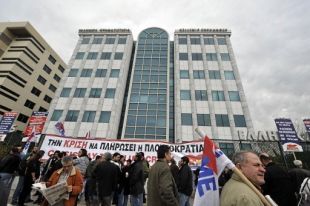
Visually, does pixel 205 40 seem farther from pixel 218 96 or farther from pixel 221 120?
pixel 221 120

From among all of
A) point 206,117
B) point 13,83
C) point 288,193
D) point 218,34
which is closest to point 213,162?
point 288,193

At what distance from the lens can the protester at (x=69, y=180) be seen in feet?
11.7

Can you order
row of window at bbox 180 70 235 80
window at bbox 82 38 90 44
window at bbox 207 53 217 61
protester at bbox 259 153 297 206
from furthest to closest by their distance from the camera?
window at bbox 82 38 90 44 < window at bbox 207 53 217 61 < row of window at bbox 180 70 235 80 < protester at bbox 259 153 297 206

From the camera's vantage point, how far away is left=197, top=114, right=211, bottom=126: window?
27411mm

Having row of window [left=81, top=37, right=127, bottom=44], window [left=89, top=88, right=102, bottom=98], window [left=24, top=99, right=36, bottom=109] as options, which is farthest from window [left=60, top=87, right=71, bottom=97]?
window [left=24, top=99, right=36, bottom=109]

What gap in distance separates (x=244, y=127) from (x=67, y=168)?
1078 inches

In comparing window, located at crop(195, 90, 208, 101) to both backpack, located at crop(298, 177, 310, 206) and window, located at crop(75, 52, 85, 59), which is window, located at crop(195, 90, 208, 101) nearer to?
window, located at crop(75, 52, 85, 59)

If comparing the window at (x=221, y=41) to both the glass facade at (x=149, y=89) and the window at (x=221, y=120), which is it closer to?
the glass facade at (x=149, y=89)

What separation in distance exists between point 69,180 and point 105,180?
160 centimetres

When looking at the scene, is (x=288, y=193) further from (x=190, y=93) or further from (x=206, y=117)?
(x=190, y=93)

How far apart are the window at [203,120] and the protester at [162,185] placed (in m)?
24.6

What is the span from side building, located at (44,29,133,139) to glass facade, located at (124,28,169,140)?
214cm

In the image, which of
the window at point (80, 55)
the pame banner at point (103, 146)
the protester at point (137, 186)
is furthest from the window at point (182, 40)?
the protester at point (137, 186)

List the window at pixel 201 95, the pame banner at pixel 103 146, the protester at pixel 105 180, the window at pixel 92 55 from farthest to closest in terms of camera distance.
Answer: the window at pixel 92 55 → the window at pixel 201 95 → the pame banner at pixel 103 146 → the protester at pixel 105 180
